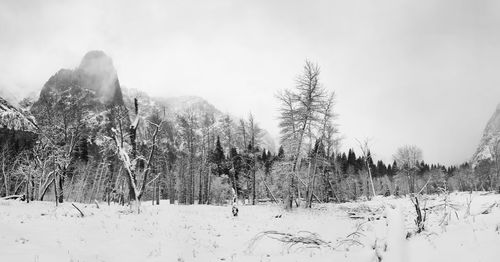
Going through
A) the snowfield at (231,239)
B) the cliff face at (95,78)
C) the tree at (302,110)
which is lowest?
the snowfield at (231,239)

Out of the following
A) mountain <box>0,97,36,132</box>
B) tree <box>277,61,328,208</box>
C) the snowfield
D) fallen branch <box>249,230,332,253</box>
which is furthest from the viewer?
mountain <box>0,97,36,132</box>

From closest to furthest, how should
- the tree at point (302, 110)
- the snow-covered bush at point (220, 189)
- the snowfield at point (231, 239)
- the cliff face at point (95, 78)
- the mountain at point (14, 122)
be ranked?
1. the snowfield at point (231, 239)
2. the tree at point (302, 110)
3. the snow-covered bush at point (220, 189)
4. the mountain at point (14, 122)
5. the cliff face at point (95, 78)

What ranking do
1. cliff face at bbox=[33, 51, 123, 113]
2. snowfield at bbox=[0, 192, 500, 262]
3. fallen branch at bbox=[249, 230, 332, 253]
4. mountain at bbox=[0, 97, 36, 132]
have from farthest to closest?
cliff face at bbox=[33, 51, 123, 113] → mountain at bbox=[0, 97, 36, 132] → fallen branch at bbox=[249, 230, 332, 253] → snowfield at bbox=[0, 192, 500, 262]

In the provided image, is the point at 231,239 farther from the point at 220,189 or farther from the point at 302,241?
the point at 220,189

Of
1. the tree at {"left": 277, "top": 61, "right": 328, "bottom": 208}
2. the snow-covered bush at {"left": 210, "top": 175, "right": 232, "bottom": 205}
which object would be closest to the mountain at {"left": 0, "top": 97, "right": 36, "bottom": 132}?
the snow-covered bush at {"left": 210, "top": 175, "right": 232, "bottom": 205}

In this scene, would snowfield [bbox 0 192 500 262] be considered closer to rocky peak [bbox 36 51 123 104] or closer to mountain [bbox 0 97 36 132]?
mountain [bbox 0 97 36 132]

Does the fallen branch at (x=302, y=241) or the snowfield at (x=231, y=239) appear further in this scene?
the fallen branch at (x=302, y=241)

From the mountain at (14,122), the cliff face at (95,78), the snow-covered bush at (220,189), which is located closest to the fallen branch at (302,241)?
the snow-covered bush at (220,189)

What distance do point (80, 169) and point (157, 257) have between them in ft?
158

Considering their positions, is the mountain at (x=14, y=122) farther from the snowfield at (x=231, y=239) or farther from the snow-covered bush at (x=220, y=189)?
the snowfield at (x=231, y=239)

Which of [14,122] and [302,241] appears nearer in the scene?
[302,241]

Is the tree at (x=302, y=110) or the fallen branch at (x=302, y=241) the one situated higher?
the tree at (x=302, y=110)

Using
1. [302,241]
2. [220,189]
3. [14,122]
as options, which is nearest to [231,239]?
[302,241]

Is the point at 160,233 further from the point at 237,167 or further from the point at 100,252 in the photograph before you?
the point at 237,167
